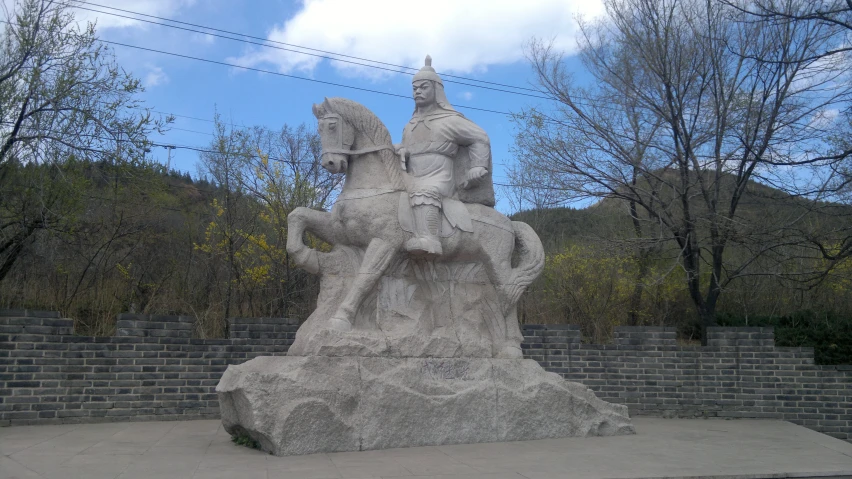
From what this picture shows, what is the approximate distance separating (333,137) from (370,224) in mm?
901

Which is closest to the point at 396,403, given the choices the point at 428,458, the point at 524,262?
the point at 428,458

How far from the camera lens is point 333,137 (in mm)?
6566

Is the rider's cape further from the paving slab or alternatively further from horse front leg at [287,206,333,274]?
the paving slab

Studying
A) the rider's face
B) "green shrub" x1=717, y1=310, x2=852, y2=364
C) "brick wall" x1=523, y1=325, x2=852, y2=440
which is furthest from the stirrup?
"green shrub" x1=717, y1=310, x2=852, y2=364

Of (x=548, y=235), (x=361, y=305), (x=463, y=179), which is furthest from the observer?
(x=548, y=235)

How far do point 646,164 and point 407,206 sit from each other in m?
6.34

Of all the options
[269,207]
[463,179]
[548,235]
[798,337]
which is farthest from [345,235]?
[548,235]

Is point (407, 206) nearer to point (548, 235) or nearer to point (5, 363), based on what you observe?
point (5, 363)

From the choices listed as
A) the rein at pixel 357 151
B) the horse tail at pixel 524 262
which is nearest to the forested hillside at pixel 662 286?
the horse tail at pixel 524 262

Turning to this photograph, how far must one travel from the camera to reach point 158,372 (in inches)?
319

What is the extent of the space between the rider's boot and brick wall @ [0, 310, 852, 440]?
118 inches

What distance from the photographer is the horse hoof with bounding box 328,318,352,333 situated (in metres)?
6.10

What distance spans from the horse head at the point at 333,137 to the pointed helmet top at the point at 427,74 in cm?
96

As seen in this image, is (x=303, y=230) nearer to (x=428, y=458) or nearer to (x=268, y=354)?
(x=428, y=458)
